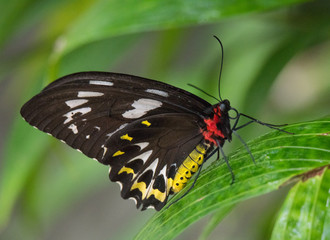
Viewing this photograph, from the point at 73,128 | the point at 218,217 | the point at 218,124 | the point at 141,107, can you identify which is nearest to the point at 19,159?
the point at 73,128

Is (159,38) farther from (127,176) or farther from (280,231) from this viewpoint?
(280,231)

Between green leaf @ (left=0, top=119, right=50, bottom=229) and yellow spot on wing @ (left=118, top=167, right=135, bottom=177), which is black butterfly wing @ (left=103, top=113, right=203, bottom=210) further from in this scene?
green leaf @ (left=0, top=119, right=50, bottom=229)

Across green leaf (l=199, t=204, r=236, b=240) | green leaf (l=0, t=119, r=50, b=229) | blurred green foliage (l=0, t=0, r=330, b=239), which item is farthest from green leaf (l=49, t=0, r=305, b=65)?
green leaf (l=0, t=119, r=50, b=229)

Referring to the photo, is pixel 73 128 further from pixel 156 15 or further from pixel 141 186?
pixel 156 15

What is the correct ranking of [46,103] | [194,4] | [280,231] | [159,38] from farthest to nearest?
[159,38], [46,103], [194,4], [280,231]

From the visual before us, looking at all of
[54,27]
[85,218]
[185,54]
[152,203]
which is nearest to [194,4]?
[152,203]

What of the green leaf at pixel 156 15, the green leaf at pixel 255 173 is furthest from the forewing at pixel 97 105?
the green leaf at pixel 255 173

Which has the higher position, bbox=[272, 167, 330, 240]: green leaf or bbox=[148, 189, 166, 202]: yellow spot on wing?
bbox=[148, 189, 166, 202]: yellow spot on wing
